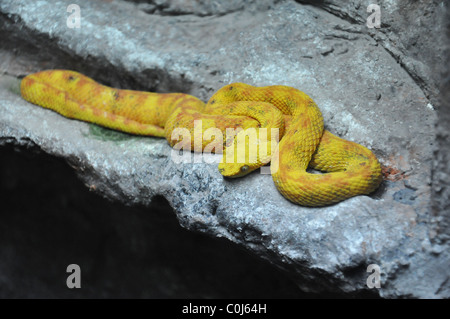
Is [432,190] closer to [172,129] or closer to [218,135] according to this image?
[218,135]

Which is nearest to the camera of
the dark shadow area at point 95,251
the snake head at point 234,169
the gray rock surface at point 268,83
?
the gray rock surface at point 268,83

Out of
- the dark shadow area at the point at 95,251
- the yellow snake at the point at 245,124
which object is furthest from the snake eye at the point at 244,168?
the dark shadow area at the point at 95,251

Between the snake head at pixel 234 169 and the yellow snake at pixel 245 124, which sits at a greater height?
the yellow snake at pixel 245 124

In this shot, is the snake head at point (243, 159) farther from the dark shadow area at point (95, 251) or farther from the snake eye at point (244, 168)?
the dark shadow area at point (95, 251)

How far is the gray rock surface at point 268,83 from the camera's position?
108 inches

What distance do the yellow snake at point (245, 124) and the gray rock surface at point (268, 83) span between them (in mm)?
110

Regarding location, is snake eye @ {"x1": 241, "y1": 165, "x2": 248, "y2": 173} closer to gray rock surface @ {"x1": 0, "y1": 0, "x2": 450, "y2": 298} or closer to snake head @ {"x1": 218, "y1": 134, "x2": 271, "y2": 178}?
snake head @ {"x1": 218, "y1": 134, "x2": 271, "y2": 178}

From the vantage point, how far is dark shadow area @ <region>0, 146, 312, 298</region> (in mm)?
4203

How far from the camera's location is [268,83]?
3.90 meters

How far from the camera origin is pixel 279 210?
2.94m

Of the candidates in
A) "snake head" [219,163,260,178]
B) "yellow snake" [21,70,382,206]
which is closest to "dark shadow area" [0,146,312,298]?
"yellow snake" [21,70,382,206]

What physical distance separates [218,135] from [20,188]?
8.33ft

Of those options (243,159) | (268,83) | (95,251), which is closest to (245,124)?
(243,159)

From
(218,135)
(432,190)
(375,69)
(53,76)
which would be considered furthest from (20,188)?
(432,190)
